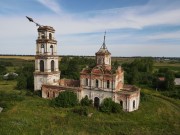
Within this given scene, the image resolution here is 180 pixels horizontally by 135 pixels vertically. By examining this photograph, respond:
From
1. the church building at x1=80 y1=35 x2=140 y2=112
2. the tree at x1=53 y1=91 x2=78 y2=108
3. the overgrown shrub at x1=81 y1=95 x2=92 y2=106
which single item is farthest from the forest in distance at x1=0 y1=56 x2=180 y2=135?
the church building at x1=80 y1=35 x2=140 y2=112

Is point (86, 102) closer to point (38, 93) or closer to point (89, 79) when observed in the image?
point (89, 79)

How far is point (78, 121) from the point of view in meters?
23.1

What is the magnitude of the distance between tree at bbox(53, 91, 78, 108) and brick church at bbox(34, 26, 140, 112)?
129 cm

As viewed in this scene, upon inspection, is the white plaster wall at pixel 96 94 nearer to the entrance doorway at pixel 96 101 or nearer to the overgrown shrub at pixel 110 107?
the entrance doorway at pixel 96 101

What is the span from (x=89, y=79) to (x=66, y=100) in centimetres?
423

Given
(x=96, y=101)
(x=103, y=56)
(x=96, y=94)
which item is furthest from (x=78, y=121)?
(x=103, y=56)

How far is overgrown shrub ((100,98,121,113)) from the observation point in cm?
2652

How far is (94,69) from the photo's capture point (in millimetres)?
29438

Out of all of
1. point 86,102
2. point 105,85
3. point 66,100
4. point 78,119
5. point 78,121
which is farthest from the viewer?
point 86,102

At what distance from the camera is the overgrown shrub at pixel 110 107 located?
26.5 meters

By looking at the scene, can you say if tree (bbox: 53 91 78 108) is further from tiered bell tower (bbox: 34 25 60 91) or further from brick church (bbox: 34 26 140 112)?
tiered bell tower (bbox: 34 25 60 91)

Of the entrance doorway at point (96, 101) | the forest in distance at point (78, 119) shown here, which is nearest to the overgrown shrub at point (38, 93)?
the forest in distance at point (78, 119)

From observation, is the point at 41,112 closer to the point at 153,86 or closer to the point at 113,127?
the point at 113,127

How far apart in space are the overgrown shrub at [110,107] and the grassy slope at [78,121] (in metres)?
0.68
